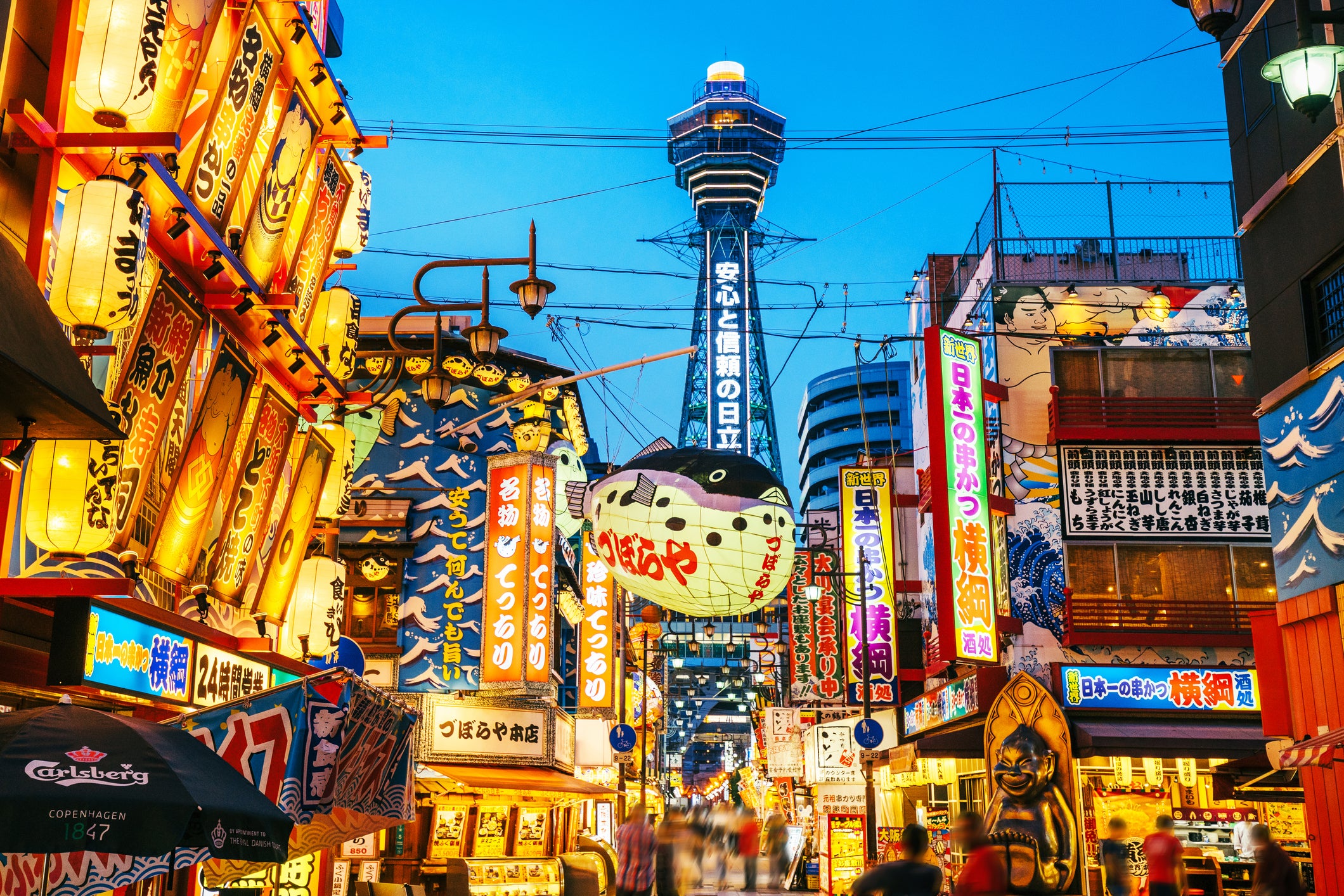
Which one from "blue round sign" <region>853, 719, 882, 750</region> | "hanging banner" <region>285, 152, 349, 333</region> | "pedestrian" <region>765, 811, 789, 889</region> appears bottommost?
"pedestrian" <region>765, 811, 789, 889</region>

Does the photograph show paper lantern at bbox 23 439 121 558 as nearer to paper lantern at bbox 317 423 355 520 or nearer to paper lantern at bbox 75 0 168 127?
paper lantern at bbox 75 0 168 127

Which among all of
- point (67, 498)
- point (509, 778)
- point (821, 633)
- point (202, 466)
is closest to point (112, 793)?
point (67, 498)

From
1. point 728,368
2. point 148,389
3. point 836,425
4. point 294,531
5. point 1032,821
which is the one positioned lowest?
point 1032,821

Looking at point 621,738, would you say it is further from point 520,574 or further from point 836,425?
point 836,425

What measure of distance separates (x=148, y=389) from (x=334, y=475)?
5322 mm

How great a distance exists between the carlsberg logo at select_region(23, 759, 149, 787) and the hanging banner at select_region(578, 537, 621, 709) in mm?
25995

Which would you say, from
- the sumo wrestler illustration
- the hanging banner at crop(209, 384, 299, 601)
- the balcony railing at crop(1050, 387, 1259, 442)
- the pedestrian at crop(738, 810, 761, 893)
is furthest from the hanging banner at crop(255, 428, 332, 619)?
the pedestrian at crop(738, 810, 761, 893)

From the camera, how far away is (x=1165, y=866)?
14.2 metres

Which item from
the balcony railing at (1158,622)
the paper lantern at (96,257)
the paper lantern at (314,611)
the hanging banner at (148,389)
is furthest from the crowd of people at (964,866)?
the hanging banner at (148,389)

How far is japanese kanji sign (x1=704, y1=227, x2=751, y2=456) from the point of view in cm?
8706

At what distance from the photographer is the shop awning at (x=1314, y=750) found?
11.7 m

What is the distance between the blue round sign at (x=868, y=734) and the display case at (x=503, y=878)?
8133mm

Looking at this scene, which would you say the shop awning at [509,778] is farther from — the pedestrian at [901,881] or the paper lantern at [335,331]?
the pedestrian at [901,881]

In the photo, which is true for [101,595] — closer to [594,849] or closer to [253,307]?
[253,307]
